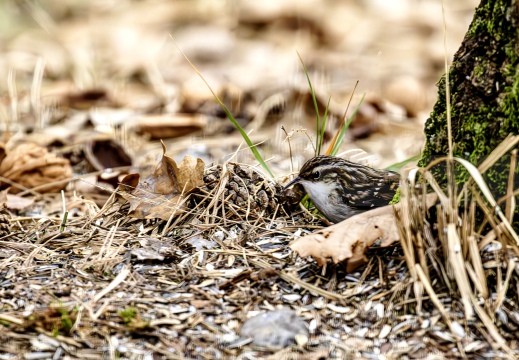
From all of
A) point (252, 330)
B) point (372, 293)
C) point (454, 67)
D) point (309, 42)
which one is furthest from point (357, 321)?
point (309, 42)

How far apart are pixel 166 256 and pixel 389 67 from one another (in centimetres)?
849

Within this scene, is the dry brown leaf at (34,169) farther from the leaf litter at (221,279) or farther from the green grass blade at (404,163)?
the green grass blade at (404,163)

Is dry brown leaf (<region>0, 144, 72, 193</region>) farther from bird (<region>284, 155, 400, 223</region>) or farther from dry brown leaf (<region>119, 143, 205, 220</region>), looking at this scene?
bird (<region>284, 155, 400, 223</region>)

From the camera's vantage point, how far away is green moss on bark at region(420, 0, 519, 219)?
135 inches

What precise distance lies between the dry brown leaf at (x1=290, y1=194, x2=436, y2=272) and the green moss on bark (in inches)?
15.9

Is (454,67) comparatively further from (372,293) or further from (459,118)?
(372,293)

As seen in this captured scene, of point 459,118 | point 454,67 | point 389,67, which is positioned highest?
point 454,67

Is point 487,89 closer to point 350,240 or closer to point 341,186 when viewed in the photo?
point 350,240

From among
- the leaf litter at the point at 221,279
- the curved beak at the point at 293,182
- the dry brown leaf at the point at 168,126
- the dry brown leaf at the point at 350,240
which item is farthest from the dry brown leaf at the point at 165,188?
the dry brown leaf at the point at 168,126

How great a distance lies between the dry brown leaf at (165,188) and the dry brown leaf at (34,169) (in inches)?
71.8

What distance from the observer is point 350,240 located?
3412 millimetres

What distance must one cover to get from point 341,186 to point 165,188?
1116mm

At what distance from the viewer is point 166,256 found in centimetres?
373

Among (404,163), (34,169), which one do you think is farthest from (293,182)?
(34,169)
